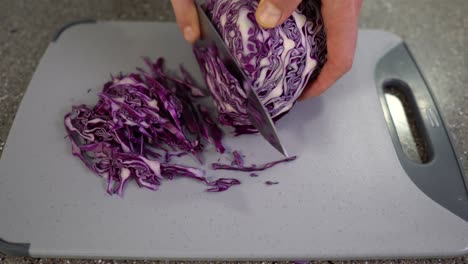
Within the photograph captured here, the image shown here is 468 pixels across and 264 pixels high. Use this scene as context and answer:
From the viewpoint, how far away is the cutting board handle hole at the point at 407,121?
1.52 meters

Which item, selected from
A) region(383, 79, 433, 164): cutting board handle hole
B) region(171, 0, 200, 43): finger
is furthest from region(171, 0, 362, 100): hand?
region(383, 79, 433, 164): cutting board handle hole

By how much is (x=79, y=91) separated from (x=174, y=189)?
556mm

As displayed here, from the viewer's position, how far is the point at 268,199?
135 cm

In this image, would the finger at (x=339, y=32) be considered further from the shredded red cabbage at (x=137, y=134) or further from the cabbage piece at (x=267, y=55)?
the shredded red cabbage at (x=137, y=134)

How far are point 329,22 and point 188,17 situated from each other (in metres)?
0.45

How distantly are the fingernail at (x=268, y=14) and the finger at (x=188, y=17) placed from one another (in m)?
0.29

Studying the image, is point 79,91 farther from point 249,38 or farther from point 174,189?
point 249,38

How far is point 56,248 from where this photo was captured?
4.11 feet

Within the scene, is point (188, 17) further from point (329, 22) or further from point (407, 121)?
point (407, 121)

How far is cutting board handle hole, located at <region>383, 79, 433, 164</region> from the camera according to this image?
152cm

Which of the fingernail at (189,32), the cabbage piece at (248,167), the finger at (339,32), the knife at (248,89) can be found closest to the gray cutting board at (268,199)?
the cabbage piece at (248,167)

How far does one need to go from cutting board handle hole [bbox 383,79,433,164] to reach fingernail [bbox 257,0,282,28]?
2.06 feet

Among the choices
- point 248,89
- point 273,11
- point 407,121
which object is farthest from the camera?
point 407,121

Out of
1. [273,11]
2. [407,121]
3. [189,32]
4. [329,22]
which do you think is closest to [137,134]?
[189,32]
